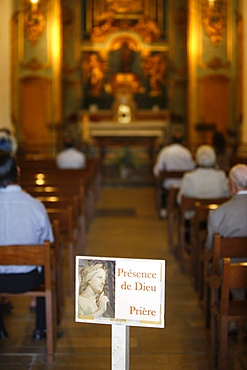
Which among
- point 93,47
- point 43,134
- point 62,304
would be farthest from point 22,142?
point 62,304

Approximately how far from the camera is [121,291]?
2516 mm

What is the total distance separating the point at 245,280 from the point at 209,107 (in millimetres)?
13446

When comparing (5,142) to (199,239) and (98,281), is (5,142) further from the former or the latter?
(98,281)

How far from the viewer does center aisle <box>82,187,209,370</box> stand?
4152mm

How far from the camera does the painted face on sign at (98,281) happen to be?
2.55 meters

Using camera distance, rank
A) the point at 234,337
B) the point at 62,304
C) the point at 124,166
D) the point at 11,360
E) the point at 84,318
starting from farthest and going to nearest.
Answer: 1. the point at 124,166
2. the point at 62,304
3. the point at 234,337
4. the point at 11,360
5. the point at 84,318

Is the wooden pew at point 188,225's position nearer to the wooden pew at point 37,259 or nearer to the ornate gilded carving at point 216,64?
the wooden pew at point 37,259

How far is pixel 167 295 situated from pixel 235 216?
4.67 feet

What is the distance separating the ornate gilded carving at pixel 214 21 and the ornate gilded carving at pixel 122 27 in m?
1.81

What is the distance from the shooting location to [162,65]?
1805 cm

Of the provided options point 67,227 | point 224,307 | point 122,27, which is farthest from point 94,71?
point 224,307

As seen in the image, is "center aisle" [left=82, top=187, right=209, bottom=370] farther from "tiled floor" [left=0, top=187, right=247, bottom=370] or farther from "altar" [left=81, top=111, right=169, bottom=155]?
"altar" [left=81, top=111, right=169, bottom=155]

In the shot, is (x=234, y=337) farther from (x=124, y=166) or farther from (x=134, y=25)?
(x=134, y=25)

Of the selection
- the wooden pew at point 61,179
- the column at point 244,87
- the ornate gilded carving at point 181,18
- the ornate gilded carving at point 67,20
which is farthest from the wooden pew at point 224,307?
the ornate gilded carving at point 67,20
